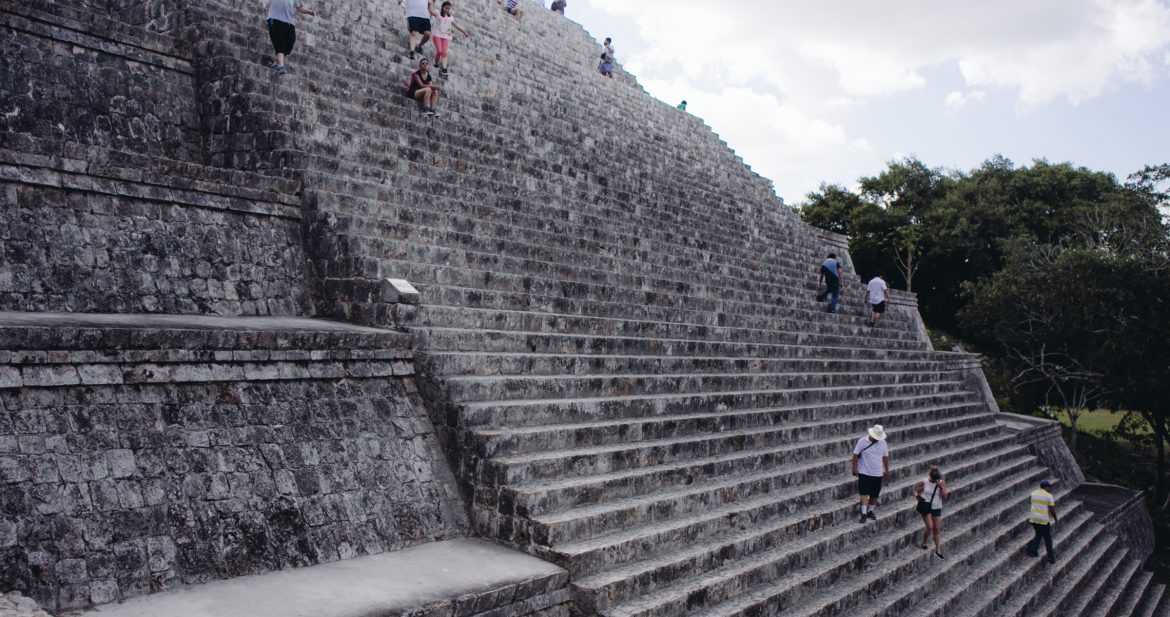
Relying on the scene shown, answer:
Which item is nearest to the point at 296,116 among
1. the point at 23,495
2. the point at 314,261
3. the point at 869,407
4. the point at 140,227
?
the point at 314,261

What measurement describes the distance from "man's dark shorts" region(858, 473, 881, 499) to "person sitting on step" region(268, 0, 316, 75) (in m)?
8.01

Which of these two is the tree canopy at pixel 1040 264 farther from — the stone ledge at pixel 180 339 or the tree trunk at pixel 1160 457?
the stone ledge at pixel 180 339

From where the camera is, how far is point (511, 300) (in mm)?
8625

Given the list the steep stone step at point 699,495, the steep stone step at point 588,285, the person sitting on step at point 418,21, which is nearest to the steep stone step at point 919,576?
the steep stone step at point 699,495

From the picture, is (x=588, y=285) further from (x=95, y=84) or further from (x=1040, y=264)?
(x=1040, y=264)

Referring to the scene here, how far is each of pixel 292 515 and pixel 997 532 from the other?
9553 millimetres

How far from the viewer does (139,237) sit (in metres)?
6.60

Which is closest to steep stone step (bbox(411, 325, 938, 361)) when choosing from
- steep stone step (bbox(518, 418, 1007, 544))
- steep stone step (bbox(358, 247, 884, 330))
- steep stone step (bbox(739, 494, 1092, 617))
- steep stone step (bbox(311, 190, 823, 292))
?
steep stone step (bbox(358, 247, 884, 330))

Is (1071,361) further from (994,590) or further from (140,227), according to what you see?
(140,227)

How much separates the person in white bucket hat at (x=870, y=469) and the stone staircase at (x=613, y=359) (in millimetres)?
183

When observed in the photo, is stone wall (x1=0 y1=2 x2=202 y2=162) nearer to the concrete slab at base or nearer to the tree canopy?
the concrete slab at base

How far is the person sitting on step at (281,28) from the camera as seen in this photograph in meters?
9.52

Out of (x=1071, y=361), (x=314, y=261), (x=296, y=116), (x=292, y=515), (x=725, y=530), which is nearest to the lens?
(x=292, y=515)

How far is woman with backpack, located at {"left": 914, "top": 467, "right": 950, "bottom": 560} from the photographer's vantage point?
9.26 meters
